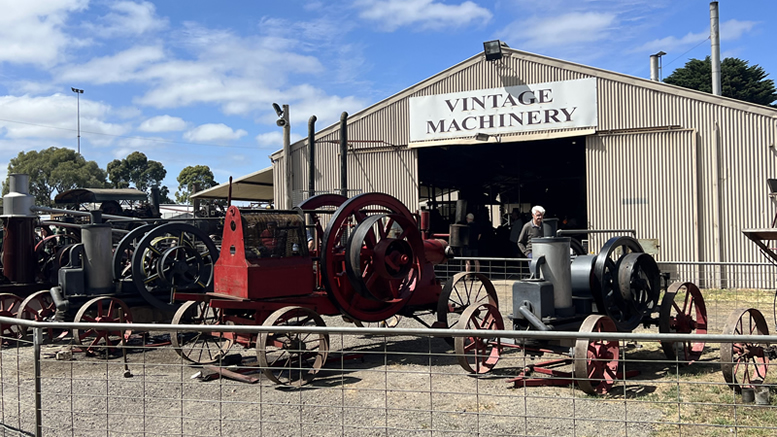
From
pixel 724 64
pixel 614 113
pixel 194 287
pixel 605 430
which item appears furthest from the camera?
pixel 724 64

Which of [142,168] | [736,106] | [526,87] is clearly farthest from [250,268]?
[142,168]

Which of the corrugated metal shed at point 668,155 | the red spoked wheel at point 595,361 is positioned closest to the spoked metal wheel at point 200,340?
the red spoked wheel at point 595,361

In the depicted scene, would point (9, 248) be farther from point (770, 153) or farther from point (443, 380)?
point (770, 153)

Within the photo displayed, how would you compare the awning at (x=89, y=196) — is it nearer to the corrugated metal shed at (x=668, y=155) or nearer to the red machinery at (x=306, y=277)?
the corrugated metal shed at (x=668, y=155)

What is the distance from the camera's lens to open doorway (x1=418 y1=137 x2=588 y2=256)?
19688mm

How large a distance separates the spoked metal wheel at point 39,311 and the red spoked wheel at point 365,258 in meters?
4.34

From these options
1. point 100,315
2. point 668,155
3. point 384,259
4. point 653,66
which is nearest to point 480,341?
point 384,259

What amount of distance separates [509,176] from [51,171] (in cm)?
4934

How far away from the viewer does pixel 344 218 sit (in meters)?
7.27

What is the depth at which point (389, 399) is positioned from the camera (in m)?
5.72

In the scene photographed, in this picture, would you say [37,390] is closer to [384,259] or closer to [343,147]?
[384,259]

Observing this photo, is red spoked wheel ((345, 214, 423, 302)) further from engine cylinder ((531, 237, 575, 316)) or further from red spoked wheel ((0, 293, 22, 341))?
red spoked wheel ((0, 293, 22, 341))

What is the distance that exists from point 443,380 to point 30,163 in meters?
61.1

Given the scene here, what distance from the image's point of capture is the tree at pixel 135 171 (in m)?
75.0
